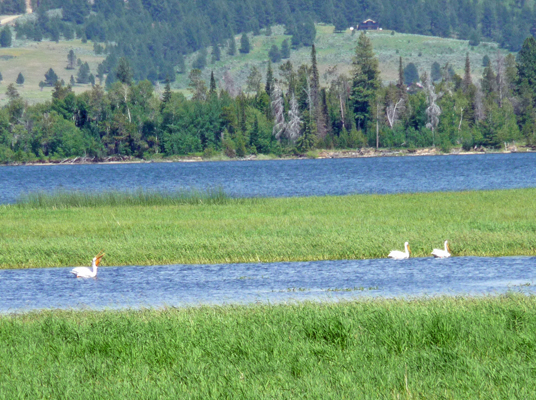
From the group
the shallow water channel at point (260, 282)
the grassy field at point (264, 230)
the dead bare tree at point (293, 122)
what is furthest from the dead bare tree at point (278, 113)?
the shallow water channel at point (260, 282)

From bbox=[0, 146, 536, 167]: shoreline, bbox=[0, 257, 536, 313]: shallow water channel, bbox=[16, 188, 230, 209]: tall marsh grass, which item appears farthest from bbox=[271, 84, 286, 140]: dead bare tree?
bbox=[0, 257, 536, 313]: shallow water channel

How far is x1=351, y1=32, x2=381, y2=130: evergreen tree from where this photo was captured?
161125mm

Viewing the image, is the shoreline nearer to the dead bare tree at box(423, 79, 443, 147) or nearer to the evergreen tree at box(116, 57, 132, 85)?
the dead bare tree at box(423, 79, 443, 147)

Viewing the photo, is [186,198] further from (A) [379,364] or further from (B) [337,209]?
(A) [379,364]

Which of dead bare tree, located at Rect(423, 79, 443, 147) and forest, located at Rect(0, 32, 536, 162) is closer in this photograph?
dead bare tree, located at Rect(423, 79, 443, 147)

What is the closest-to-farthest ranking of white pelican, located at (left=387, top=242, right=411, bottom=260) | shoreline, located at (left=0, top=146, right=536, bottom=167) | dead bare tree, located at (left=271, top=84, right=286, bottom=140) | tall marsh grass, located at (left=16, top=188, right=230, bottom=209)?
white pelican, located at (left=387, top=242, right=411, bottom=260) → tall marsh grass, located at (left=16, top=188, right=230, bottom=209) → dead bare tree, located at (left=271, top=84, right=286, bottom=140) → shoreline, located at (left=0, top=146, right=536, bottom=167)

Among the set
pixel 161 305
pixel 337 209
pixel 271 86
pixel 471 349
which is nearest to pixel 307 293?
pixel 161 305

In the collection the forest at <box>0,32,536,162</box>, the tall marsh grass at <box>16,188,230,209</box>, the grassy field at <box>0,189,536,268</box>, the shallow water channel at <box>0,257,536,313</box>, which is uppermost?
the shallow water channel at <box>0,257,536,313</box>

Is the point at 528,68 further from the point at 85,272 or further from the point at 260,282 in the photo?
the point at 85,272

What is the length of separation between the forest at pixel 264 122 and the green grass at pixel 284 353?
134 m

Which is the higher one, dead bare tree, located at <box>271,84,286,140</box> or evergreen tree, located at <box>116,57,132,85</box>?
evergreen tree, located at <box>116,57,132,85</box>

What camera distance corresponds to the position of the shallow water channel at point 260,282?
1864 centimetres

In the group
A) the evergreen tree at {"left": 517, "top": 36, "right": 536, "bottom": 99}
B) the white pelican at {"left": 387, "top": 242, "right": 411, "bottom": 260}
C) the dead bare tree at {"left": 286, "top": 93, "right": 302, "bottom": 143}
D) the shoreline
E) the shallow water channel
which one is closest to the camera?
the shallow water channel

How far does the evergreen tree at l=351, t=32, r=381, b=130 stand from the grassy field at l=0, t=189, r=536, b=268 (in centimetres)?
12233
